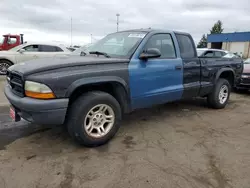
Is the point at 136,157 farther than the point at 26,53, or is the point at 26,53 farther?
the point at 26,53

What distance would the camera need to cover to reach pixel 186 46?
15.5 ft

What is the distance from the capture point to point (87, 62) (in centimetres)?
326

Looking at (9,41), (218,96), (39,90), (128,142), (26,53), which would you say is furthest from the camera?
(9,41)

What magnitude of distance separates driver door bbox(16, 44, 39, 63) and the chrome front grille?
24.8 feet

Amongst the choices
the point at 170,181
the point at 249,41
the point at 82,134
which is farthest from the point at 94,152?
the point at 249,41

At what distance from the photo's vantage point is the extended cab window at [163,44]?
4086 mm

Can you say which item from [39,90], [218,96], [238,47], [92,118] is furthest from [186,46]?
[238,47]

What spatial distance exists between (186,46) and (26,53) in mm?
8152

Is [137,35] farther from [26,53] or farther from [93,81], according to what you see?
[26,53]

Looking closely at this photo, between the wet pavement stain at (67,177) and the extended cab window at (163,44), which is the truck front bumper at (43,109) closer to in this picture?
the wet pavement stain at (67,177)

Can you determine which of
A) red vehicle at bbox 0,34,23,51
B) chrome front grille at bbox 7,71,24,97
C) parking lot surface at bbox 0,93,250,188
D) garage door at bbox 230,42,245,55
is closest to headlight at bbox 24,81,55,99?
chrome front grille at bbox 7,71,24,97

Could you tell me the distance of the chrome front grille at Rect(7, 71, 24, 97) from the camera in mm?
3038

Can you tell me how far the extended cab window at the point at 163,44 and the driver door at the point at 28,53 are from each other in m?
7.83

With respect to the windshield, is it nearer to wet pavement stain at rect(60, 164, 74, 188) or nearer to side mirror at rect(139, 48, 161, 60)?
side mirror at rect(139, 48, 161, 60)
